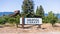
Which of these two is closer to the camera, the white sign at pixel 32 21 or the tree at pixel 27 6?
the white sign at pixel 32 21

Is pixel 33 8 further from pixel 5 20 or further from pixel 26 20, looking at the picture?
pixel 26 20

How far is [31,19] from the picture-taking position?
67.8ft

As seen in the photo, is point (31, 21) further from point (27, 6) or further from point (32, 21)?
point (27, 6)

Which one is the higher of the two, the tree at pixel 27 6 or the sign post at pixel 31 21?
the tree at pixel 27 6

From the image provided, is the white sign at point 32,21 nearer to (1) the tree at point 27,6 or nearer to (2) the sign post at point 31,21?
(2) the sign post at point 31,21

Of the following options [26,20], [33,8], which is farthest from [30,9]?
[26,20]

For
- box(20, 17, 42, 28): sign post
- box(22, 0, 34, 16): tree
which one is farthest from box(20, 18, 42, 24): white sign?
box(22, 0, 34, 16): tree

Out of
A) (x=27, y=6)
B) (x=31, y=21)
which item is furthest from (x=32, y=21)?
(x=27, y=6)

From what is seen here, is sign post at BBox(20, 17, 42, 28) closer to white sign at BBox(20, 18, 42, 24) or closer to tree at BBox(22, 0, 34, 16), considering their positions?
white sign at BBox(20, 18, 42, 24)

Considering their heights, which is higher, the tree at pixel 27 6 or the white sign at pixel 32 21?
the tree at pixel 27 6

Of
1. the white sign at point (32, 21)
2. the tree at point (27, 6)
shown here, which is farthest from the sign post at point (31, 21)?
the tree at point (27, 6)

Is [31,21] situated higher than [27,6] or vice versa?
[27,6]

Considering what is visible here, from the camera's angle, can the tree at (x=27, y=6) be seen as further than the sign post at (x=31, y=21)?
Yes

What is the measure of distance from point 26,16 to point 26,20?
5.09 feet
